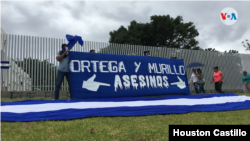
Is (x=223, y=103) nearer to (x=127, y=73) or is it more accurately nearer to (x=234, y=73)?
(x=127, y=73)

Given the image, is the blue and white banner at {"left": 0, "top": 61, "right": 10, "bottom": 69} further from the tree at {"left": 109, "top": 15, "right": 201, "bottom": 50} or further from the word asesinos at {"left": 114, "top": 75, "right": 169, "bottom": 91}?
the tree at {"left": 109, "top": 15, "right": 201, "bottom": 50}

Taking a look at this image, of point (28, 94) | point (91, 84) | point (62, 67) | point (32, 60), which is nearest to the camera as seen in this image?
point (62, 67)

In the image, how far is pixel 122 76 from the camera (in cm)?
664

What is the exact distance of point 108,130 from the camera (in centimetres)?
280

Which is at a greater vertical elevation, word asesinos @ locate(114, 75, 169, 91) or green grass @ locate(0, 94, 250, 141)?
word asesinos @ locate(114, 75, 169, 91)

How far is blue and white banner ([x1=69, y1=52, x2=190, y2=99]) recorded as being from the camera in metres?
6.06

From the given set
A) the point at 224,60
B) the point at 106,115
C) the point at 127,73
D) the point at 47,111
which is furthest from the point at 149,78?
the point at 224,60

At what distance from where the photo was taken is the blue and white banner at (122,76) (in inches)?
239

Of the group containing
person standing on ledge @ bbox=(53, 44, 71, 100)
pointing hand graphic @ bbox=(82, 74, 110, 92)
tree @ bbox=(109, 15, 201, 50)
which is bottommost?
pointing hand graphic @ bbox=(82, 74, 110, 92)

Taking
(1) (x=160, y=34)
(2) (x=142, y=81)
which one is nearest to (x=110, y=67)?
(2) (x=142, y=81)

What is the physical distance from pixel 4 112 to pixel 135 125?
7.91 feet
